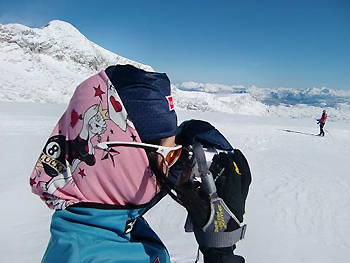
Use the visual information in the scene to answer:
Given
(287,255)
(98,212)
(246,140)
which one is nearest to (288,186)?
(287,255)

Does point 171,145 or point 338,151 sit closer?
point 171,145

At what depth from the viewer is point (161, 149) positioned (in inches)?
30.4

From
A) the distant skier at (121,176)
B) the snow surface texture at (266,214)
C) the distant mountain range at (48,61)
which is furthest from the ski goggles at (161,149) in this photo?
the distant mountain range at (48,61)

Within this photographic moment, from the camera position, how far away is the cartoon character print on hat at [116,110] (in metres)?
0.73

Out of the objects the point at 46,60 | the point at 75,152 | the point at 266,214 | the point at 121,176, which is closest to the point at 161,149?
the point at 121,176

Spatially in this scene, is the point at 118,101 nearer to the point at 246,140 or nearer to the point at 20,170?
the point at 20,170

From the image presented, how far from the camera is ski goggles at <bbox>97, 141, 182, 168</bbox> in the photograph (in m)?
0.71

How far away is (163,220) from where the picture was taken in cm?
348

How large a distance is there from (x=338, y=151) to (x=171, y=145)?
897cm

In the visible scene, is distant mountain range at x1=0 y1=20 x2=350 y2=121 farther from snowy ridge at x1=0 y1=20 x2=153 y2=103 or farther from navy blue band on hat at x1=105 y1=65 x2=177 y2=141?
navy blue band on hat at x1=105 y1=65 x2=177 y2=141

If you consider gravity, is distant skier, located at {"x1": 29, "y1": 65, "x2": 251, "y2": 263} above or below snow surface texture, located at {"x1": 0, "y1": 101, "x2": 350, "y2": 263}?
above

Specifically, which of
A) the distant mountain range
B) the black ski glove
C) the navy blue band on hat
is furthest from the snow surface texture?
the distant mountain range

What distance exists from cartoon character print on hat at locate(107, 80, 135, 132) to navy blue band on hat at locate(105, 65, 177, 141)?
0.02m

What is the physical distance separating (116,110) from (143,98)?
0.30ft
